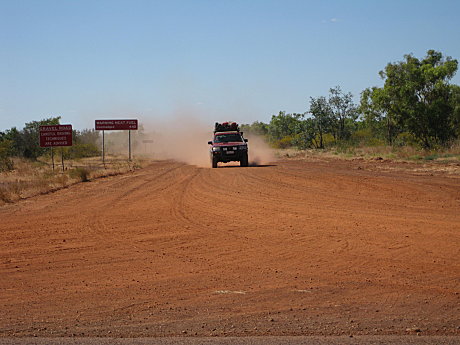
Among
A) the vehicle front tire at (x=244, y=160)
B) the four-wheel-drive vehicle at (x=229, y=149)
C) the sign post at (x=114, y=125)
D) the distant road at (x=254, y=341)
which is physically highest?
the sign post at (x=114, y=125)

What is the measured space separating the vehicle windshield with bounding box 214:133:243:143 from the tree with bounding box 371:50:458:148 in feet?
43.5

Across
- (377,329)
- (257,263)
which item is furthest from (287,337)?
(257,263)

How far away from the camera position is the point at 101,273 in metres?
9.59

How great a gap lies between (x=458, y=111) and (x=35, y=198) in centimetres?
3262

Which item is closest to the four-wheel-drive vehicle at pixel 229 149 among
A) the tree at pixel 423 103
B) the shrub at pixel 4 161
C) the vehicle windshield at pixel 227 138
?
the vehicle windshield at pixel 227 138

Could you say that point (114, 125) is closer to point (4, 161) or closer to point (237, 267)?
point (4, 161)

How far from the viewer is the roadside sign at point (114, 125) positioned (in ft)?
164

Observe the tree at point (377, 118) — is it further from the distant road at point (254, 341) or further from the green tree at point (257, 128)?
the green tree at point (257, 128)

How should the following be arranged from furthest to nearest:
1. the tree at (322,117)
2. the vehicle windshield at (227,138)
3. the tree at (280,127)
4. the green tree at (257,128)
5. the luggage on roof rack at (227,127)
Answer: the green tree at (257,128) < the tree at (280,127) < the tree at (322,117) < the luggage on roof rack at (227,127) < the vehicle windshield at (227,138)

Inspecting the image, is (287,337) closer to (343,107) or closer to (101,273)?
(101,273)

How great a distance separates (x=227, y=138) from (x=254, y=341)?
30257mm

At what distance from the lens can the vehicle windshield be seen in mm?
36188

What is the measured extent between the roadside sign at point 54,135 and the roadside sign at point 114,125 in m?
13.7

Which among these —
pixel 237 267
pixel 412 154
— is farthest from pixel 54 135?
pixel 237 267
